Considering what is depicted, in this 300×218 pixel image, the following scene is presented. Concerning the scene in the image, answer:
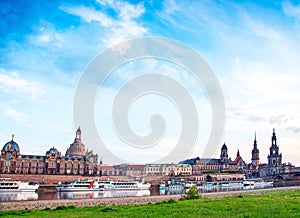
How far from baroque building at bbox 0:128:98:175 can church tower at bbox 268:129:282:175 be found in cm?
7855

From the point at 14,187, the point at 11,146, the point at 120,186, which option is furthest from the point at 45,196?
the point at 11,146

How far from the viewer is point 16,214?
2750 centimetres

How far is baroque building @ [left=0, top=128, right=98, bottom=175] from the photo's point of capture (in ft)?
356

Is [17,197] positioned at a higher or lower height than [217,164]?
lower

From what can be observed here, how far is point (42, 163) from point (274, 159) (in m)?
99.6

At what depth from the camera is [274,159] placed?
153750mm

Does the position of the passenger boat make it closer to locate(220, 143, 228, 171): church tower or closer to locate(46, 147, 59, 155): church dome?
locate(46, 147, 59, 155): church dome

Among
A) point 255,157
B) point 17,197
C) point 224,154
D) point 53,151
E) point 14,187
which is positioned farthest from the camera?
point 255,157

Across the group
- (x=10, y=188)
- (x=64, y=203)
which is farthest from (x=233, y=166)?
(x=64, y=203)

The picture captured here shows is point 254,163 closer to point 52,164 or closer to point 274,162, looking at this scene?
point 274,162

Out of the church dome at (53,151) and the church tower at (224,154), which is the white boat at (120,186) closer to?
the church dome at (53,151)

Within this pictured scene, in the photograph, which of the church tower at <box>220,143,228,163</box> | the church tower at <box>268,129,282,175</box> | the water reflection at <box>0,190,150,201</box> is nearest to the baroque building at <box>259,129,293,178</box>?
the church tower at <box>268,129,282,175</box>

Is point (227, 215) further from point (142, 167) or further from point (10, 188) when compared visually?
point (142, 167)

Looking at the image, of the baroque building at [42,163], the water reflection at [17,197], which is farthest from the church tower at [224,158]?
the water reflection at [17,197]
